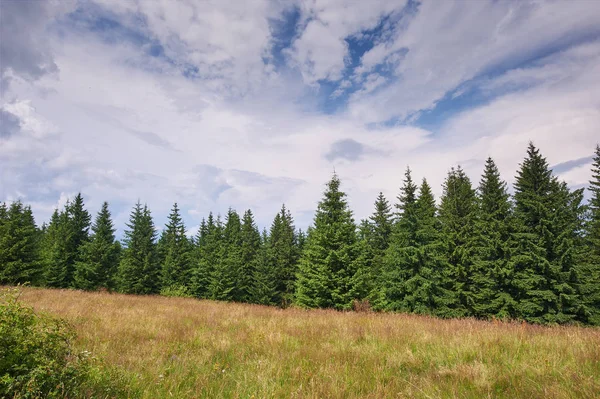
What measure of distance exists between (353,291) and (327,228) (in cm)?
474

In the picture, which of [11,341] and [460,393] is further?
[460,393]

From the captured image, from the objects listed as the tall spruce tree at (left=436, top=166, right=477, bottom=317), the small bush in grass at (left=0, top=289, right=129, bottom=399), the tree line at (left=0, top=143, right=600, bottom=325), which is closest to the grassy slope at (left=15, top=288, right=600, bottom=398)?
the small bush in grass at (left=0, top=289, right=129, bottom=399)

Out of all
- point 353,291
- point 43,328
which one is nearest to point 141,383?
point 43,328

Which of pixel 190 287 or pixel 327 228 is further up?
pixel 327 228

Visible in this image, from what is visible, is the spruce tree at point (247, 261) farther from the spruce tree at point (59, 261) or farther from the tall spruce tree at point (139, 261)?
the spruce tree at point (59, 261)

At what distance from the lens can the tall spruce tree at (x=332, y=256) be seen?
64.3 ft

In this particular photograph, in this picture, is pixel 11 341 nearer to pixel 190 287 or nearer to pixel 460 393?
pixel 460 393

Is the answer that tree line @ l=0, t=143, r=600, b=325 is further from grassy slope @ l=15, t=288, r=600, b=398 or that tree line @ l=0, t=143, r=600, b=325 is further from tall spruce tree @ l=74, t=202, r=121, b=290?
grassy slope @ l=15, t=288, r=600, b=398

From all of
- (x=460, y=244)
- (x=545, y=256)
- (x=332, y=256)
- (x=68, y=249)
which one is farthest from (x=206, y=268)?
(x=545, y=256)

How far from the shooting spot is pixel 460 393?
3877mm

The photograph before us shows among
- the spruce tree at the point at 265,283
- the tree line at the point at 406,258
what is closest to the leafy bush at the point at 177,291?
the tree line at the point at 406,258

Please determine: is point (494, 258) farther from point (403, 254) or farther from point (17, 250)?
point (17, 250)

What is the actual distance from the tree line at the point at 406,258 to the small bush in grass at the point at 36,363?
12569 millimetres

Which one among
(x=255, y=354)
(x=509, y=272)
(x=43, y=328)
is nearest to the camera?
(x=43, y=328)
